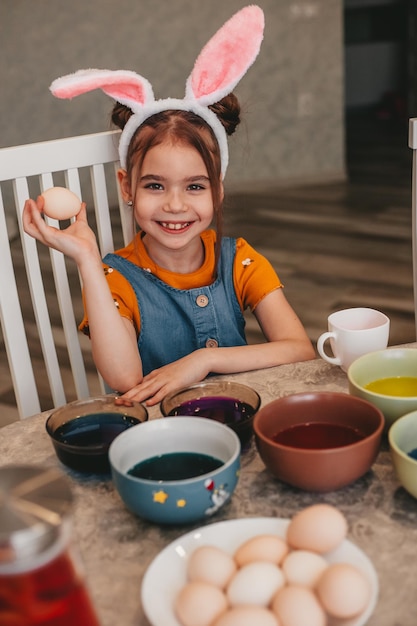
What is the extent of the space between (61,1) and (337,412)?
416 cm

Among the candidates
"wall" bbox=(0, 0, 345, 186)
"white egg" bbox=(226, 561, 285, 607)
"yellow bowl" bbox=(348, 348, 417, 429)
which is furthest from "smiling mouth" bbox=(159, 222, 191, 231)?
"wall" bbox=(0, 0, 345, 186)

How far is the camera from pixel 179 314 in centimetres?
141

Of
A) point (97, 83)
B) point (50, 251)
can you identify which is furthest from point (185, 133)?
point (50, 251)

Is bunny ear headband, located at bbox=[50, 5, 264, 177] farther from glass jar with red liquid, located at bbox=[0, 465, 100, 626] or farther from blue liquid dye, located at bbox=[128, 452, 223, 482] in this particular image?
glass jar with red liquid, located at bbox=[0, 465, 100, 626]

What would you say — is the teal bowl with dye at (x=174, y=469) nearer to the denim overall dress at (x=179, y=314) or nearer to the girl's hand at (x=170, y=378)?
the girl's hand at (x=170, y=378)

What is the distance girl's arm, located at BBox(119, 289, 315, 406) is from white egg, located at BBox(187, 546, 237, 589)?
15.8 inches

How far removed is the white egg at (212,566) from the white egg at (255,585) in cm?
1

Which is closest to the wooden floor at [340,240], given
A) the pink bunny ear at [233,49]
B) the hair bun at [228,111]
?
the hair bun at [228,111]

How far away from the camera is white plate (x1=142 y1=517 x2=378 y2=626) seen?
620 millimetres

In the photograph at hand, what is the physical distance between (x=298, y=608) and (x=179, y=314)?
Answer: 88 cm

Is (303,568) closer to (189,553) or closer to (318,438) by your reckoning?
(189,553)

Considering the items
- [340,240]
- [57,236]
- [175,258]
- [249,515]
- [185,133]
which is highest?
[185,133]

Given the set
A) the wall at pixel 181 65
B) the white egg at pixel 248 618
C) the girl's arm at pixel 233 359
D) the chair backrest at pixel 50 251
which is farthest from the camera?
the wall at pixel 181 65

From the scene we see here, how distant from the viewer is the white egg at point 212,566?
2.02 feet
